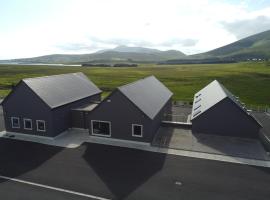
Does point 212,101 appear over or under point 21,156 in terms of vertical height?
over

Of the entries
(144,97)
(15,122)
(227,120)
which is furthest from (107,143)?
(227,120)

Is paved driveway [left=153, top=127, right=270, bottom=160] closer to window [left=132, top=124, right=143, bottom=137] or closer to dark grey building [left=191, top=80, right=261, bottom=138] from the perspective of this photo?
dark grey building [left=191, top=80, right=261, bottom=138]

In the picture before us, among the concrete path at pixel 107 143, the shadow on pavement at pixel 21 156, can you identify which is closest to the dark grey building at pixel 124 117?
the concrete path at pixel 107 143

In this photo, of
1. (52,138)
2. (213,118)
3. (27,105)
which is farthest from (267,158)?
(27,105)

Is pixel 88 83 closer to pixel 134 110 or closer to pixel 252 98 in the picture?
pixel 134 110

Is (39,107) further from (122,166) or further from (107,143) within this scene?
(122,166)

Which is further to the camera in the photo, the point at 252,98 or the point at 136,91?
the point at 252,98
